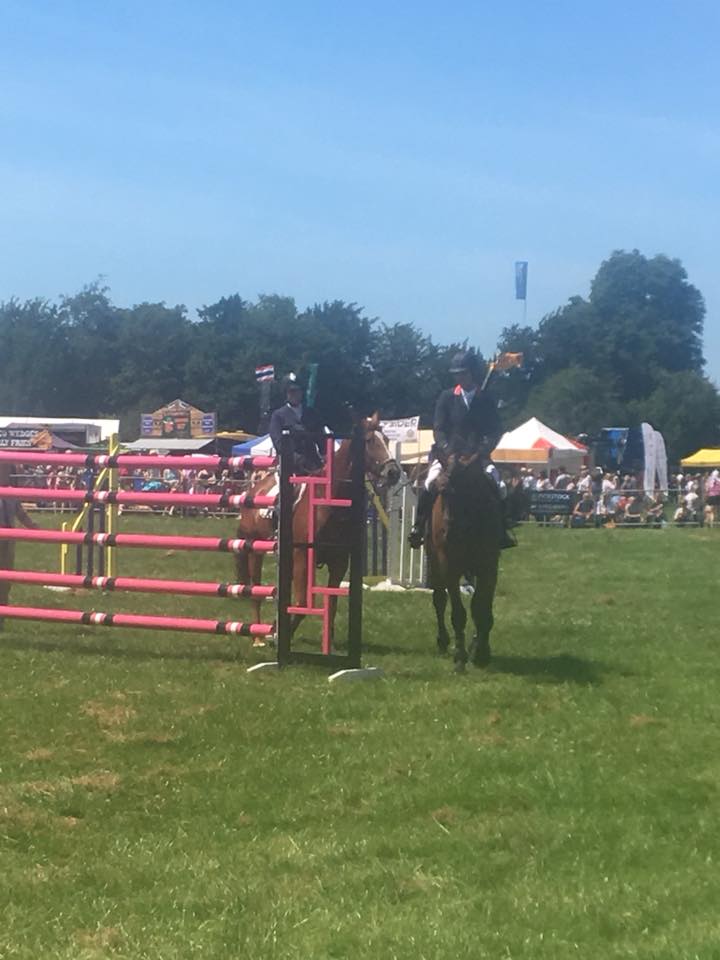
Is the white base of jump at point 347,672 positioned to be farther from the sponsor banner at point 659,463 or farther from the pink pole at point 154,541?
the sponsor banner at point 659,463

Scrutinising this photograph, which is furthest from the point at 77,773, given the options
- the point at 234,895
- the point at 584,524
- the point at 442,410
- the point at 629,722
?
the point at 584,524

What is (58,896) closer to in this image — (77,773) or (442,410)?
(77,773)

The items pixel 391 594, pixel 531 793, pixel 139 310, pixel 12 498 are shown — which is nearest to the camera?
pixel 531 793

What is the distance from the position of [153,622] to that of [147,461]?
1446 mm

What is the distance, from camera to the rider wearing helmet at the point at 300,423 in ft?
40.9

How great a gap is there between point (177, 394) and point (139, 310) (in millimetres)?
15685

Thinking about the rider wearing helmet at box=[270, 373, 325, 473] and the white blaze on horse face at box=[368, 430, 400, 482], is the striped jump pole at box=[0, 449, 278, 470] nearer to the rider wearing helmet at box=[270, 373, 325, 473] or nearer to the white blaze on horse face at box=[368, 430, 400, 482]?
the rider wearing helmet at box=[270, 373, 325, 473]

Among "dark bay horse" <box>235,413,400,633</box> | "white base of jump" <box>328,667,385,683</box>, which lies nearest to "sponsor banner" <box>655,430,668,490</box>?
"dark bay horse" <box>235,413,400,633</box>

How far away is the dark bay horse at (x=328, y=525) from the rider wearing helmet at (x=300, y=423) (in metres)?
0.30

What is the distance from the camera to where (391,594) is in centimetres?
1720

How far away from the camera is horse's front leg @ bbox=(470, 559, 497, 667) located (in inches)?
438

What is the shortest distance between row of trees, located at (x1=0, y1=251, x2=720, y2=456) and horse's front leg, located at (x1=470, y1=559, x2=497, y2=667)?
7216 cm

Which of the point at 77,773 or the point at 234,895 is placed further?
the point at 77,773

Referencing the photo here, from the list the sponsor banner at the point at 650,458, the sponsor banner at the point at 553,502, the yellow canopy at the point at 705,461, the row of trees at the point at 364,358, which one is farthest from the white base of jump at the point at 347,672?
the row of trees at the point at 364,358
